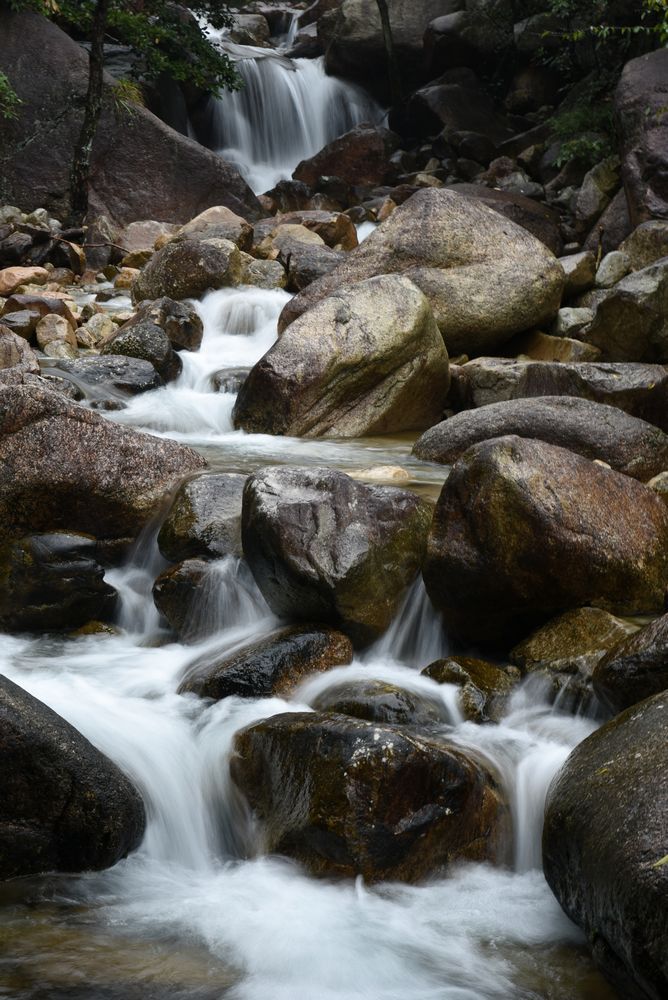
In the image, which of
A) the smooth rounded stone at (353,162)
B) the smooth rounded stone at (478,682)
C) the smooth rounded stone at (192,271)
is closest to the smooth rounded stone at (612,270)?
the smooth rounded stone at (192,271)

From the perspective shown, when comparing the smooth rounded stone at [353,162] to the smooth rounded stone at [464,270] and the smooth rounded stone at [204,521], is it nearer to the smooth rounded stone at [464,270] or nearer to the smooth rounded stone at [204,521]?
the smooth rounded stone at [464,270]

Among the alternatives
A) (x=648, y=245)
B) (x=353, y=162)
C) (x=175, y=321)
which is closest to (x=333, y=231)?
(x=648, y=245)

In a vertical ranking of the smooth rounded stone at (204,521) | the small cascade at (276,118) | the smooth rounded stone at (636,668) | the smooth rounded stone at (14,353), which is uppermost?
the small cascade at (276,118)

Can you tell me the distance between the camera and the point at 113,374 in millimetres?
9289

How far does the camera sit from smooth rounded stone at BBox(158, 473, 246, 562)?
5483 mm

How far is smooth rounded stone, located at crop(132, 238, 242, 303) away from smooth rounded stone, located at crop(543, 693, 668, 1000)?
9.70 m

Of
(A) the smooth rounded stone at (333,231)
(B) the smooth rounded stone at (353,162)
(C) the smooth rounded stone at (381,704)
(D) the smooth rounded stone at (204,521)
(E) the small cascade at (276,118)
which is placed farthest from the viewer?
(E) the small cascade at (276,118)

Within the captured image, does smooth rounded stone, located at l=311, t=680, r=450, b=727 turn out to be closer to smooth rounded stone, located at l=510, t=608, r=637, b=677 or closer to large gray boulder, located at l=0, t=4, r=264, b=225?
smooth rounded stone, located at l=510, t=608, r=637, b=677

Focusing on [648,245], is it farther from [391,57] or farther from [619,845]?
[391,57]

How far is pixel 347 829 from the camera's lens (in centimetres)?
329

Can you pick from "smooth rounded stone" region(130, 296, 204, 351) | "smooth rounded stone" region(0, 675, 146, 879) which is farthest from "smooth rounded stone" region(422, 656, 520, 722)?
"smooth rounded stone" region(130, 296, 204, 351)

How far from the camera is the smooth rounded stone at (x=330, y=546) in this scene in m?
4.68

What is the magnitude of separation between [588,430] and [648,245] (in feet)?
21.9

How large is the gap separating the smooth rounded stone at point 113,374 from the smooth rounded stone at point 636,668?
20.9 ft
